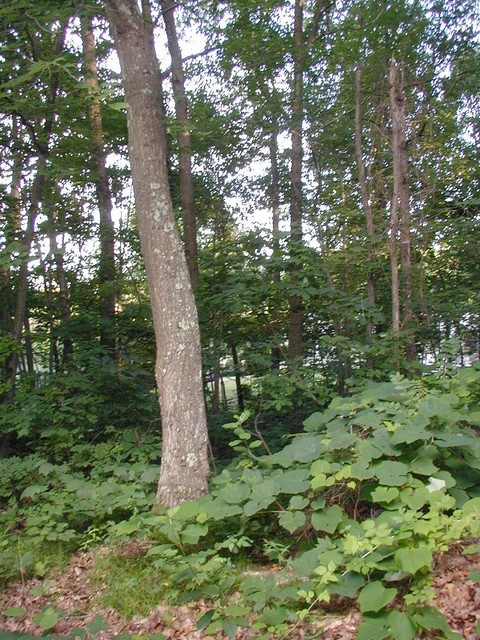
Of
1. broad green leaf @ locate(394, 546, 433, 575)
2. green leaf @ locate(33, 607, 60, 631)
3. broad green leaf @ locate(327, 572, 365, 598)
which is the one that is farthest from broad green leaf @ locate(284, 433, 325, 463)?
green leaf @ locate(33, 607, 60, 631)

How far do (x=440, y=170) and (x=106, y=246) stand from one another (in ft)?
17.9

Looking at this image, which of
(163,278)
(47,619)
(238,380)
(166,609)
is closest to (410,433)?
(166,609)

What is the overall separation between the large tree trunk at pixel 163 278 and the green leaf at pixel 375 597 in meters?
1.88

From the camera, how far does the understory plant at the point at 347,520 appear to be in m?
2.79

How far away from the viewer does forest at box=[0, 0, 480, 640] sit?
321 centimetres

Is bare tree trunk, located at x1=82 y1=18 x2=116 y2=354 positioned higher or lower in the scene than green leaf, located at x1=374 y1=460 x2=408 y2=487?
higher

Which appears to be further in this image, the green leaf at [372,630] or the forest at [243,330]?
the forest at [243,330]

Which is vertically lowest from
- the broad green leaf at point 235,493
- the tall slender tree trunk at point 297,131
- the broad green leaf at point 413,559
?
the broad green leaf at point 413,559

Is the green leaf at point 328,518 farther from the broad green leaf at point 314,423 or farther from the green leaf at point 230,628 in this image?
the broad green leaf at point 314,423

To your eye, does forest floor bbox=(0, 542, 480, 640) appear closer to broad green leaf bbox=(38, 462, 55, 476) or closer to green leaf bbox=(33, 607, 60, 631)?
green leaf bbox=(33, 607, 60, 631)

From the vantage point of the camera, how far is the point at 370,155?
7.99 metres

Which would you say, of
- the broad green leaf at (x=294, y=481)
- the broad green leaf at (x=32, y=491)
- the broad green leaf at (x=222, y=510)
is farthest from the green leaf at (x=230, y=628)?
the broad green leaf at (x=32, y=491)

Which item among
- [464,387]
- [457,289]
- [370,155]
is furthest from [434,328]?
[464,387]

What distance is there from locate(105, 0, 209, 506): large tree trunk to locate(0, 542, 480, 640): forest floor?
77 centimetres
